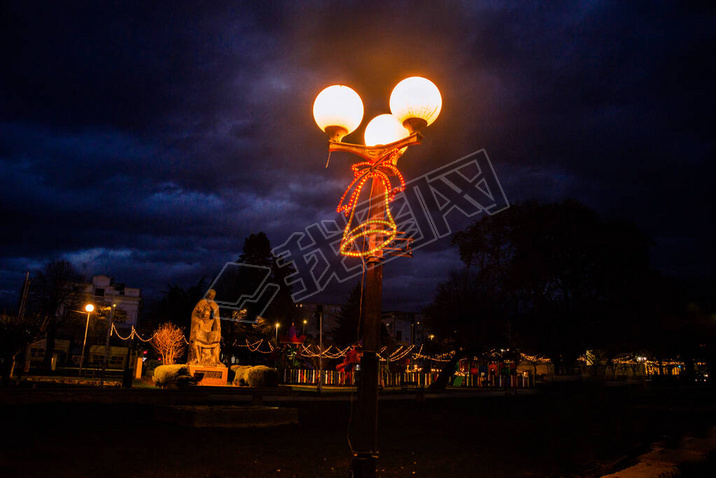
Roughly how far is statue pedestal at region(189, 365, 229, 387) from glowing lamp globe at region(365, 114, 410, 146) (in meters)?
21.5

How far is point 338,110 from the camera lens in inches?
206

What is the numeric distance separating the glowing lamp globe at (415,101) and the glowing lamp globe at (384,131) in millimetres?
356

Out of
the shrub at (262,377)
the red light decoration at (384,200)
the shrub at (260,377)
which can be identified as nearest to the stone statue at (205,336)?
the shrub at (260,377)

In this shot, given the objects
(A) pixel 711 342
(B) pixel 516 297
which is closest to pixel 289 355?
(B) pixel 516 297

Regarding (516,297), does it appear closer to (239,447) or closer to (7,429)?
(239,447)

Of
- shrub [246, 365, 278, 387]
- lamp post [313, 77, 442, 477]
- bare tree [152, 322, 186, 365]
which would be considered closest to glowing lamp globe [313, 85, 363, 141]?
lamp post [313, 77, 442, 477]

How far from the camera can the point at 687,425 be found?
13.5m

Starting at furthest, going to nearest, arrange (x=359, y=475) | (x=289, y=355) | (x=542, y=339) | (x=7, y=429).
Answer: (x=289, y=355)
(x=542, y=339)
(x=7, y=429)
(x=359, y=475)

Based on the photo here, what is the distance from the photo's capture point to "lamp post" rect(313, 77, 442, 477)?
4.55 meters

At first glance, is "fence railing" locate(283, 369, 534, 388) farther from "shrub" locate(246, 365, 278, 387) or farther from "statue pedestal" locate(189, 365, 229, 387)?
"statue pedestal" locate(189, 365, 229, 387)

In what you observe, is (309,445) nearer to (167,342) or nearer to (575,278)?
(575,278)

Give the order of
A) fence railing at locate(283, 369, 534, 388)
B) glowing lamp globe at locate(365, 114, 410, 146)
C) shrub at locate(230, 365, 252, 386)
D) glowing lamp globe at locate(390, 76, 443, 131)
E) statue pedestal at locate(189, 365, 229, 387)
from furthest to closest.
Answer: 1. fence railing at locate(283, 369, 534, 388)
2. shrub at locate(230, 365, 252, 386)
3. statue pedestal at locate(189, 365, 229, 387)
4. glowing lamp globe at locate(365, 114, 410, 146)
5. glowing lamp globe at locate(390, 76, 443, 131)

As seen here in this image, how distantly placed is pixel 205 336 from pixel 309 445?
18094 mm

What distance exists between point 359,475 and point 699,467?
5.96 metres
